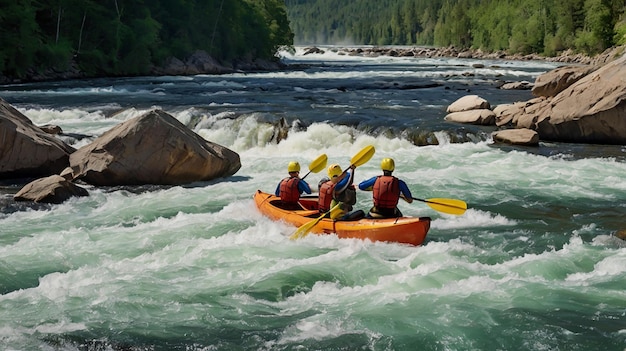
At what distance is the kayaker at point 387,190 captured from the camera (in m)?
9.45

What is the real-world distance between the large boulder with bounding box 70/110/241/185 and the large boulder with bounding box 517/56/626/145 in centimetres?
982

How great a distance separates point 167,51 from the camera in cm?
5244

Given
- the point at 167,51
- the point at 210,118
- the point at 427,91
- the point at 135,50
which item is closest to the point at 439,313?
the point at 210,118

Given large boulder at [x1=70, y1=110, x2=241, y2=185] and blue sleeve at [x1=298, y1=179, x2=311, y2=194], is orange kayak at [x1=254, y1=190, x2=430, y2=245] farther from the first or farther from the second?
large boulder at [x1=70, y1=110, x2=241, y2=185]

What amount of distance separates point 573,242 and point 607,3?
57.6 metres

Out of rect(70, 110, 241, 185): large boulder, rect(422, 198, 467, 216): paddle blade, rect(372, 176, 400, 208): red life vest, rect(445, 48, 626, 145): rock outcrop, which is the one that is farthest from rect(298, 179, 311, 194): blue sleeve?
rect(445, 48, 626, 145): rock outcrop

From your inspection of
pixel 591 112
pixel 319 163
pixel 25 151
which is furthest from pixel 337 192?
pixel 591 112

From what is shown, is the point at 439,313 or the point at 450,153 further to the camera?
the point at 450,153

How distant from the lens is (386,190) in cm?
947

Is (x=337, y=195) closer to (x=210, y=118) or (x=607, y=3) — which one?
(x=210, y=118)

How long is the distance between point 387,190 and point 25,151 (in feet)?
25.5

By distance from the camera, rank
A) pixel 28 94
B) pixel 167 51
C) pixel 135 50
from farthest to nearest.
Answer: pixel 167 51
pixel 135 50
pixel 28 94

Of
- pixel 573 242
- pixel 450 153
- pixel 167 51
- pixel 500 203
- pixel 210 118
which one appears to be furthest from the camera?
pixel 167 51

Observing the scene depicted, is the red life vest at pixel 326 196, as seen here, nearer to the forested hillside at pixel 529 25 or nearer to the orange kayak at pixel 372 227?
the orange kayak at pixel 372 227
